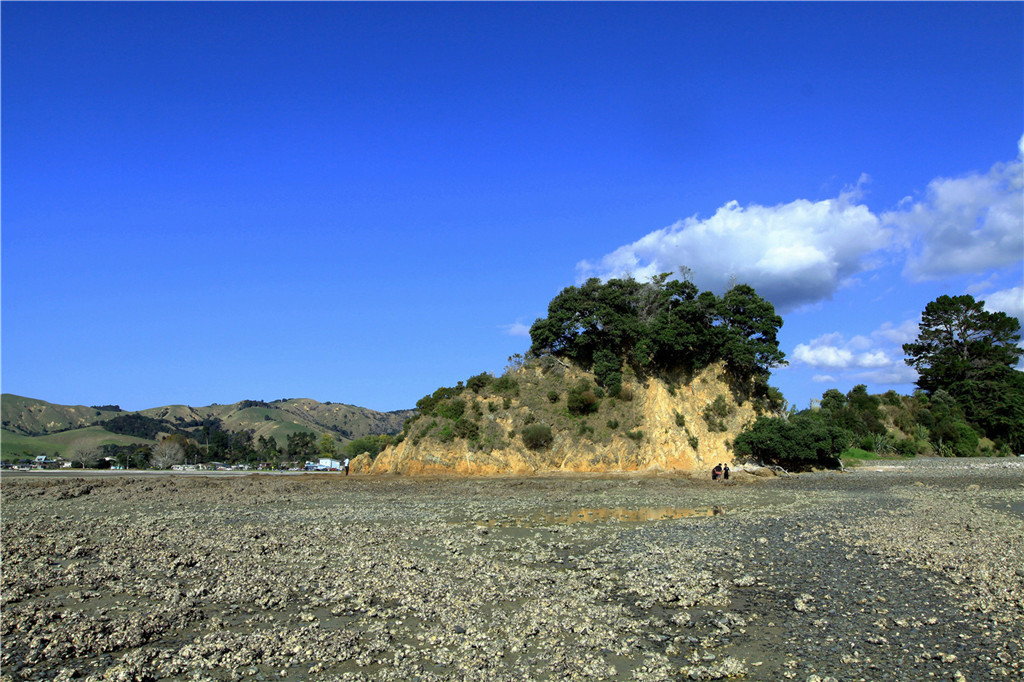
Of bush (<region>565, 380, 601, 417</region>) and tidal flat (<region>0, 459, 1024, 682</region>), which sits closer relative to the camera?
tidal flat (<region>0, 459, 1024, 682</region>)

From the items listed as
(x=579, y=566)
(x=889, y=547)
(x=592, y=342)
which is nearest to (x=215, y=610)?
(x=579, y=566)

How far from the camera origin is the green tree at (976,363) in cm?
6569

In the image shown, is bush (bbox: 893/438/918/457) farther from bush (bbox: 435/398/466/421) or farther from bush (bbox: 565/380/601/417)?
bush (bbox: 435/398/466/421)

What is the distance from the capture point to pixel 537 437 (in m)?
55.4

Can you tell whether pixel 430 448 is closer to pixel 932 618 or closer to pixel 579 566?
pixel 579 566

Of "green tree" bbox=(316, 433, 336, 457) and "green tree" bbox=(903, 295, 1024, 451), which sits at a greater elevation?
"green tree" bbox=(903, 295, 1024, 451)

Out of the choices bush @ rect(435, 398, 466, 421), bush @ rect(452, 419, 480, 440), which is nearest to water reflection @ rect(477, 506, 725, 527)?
bush @ rect(452, 419, 480, 440)

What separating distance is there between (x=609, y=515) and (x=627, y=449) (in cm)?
2850

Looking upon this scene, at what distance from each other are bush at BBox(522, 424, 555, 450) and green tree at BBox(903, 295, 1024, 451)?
48546 mm

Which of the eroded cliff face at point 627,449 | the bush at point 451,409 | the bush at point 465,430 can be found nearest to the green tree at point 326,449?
the eroded cliff face at point 627,449

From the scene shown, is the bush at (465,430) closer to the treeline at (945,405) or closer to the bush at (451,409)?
the bush at (451,409)

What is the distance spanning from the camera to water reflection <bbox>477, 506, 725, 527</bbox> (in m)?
24.5

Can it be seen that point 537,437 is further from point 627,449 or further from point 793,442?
point 793,442

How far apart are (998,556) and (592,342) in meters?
45.7
